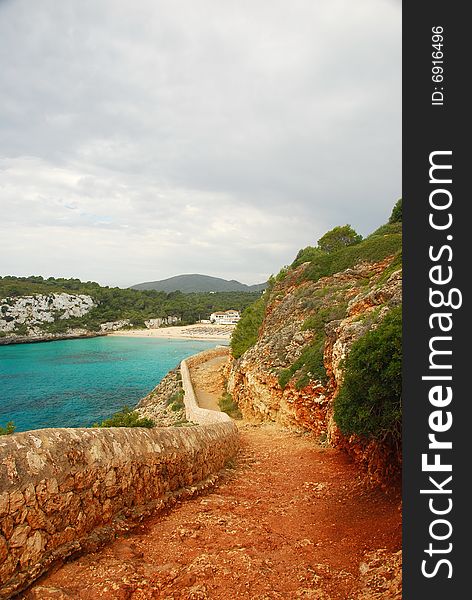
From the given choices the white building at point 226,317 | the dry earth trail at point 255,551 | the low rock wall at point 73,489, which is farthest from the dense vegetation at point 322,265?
the white building at point 226,317

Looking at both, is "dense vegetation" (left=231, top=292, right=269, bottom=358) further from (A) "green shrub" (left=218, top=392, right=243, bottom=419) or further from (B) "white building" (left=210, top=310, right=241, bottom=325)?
(B) "white building" (left=210, top=310, right=241, bottom=325)

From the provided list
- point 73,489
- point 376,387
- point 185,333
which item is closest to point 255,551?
point 73,489

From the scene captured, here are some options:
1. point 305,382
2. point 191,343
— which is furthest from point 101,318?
point 305,382

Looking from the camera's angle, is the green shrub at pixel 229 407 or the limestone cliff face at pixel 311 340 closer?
the limestone cliff face at pixel 311 340

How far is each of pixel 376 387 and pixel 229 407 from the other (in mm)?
14604

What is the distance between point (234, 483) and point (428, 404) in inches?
181

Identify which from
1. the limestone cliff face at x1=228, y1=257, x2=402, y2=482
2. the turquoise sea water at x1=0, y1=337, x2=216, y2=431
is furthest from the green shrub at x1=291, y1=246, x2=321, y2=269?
the turquoise sea water at x1=0, y1=337, x2=216, y2=431

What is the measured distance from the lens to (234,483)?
6.33m

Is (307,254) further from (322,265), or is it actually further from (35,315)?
(35,315)

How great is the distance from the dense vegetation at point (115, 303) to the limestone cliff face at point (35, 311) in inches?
77.9

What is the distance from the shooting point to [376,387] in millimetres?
5098

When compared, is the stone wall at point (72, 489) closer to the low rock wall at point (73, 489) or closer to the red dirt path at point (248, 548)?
the low rock wall at point (73, 489)

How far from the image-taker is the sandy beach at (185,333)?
82.7 m

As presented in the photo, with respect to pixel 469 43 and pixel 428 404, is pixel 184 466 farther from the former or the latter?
pixel 469 43
